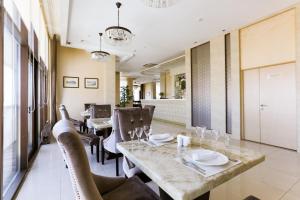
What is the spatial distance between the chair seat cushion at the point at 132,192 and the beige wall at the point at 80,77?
19.7 ft

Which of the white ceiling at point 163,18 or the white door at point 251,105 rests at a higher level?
the white ceiling at point 163,18

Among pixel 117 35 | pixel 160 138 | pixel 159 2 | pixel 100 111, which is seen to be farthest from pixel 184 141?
pixel 100 111

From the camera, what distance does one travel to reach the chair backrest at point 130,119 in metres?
2.24

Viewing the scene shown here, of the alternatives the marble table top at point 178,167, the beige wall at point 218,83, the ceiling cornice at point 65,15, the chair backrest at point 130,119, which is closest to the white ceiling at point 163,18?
the ceiling cornice at point 65,15

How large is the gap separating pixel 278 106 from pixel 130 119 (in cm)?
367

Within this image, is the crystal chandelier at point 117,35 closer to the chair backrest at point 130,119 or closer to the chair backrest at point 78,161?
the chair backrest at point 130,119

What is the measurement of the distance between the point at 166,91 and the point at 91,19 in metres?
8.33

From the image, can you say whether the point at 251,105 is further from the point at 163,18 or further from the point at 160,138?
the point at 160,138

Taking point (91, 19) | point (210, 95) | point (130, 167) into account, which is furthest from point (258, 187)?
point (91, 19)

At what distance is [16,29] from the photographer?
7.66ft

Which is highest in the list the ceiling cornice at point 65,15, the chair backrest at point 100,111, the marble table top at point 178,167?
the ceiling cornice at point 65,15

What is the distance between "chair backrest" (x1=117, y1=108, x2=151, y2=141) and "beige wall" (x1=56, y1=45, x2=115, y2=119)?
16.1 feet

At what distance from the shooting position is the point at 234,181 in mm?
2377

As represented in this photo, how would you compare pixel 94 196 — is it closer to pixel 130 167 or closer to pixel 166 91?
pixel 130 167
